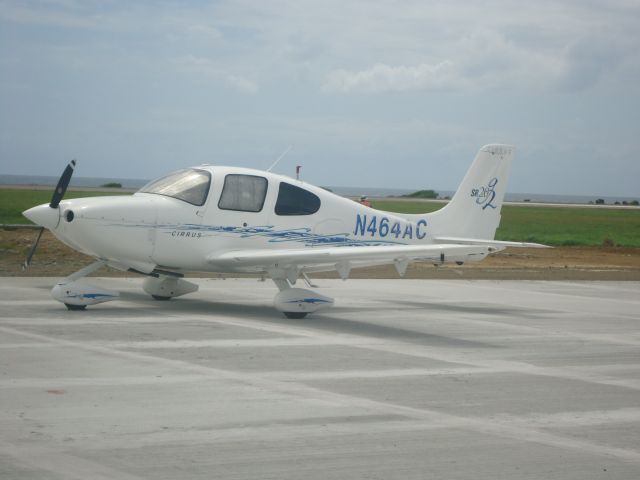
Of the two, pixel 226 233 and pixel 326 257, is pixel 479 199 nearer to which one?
pixel 326 257

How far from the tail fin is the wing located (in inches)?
83.7

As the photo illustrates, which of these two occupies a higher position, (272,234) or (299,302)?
(272,234)

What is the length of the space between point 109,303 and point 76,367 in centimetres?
538

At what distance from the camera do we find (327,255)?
13.5 meters

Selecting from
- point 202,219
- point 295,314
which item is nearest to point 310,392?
point 295,314

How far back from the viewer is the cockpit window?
46.5ft

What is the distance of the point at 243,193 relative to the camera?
14.5 meters

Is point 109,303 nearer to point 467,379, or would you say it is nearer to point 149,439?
point 467,379

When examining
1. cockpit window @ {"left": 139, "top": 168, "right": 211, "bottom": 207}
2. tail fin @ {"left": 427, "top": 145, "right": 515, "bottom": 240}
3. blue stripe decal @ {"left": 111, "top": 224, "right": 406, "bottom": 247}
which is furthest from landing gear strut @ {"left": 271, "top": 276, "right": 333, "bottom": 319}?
tail fin @ {"left": 427, "top": 145, "right": 515, "bottom": 240}

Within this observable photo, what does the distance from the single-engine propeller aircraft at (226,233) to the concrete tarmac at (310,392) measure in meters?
0.55

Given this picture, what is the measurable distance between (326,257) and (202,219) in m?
2.00

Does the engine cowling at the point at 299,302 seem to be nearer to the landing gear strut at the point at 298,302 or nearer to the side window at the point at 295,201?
the landing gear strut at the point at 298,302

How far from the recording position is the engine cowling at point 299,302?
13.6 metres

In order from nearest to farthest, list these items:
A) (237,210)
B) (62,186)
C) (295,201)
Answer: (62,186) < (237,210) < (295,201)
